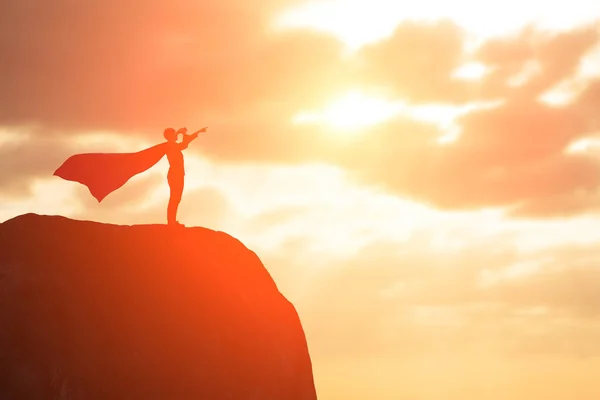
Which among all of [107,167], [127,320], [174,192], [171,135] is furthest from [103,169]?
[127,320]

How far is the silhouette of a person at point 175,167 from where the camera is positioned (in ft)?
107

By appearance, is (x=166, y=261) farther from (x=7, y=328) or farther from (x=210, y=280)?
(x=7, y=328)

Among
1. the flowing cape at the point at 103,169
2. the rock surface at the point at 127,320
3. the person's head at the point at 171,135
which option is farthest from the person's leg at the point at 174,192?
the flowing cape at the point at 103,169

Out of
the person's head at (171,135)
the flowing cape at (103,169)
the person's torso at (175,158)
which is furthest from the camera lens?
the flowing cape at (103,169)

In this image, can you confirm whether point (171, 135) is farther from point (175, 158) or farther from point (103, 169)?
point (103, 169)

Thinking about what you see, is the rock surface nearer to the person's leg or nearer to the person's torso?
the person's leg

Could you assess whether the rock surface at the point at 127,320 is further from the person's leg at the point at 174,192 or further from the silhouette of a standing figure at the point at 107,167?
the silhouette of a standing figure at the point at 107,167

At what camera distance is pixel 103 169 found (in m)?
34.4

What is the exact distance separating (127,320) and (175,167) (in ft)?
18.5

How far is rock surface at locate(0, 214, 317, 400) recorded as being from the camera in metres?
29.2

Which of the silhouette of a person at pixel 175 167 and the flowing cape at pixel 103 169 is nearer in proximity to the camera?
the silhouette of a person at pixel 175 167

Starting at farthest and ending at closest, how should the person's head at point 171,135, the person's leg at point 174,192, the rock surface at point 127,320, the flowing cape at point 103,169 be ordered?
the flowing cape at point 103,169 < the person's head at point 171,135 < the person's leg at point 174,192 < the rock surface at point 127,320

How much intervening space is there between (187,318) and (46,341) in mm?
4439

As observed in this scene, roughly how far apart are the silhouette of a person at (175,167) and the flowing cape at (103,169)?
127 centimetres
